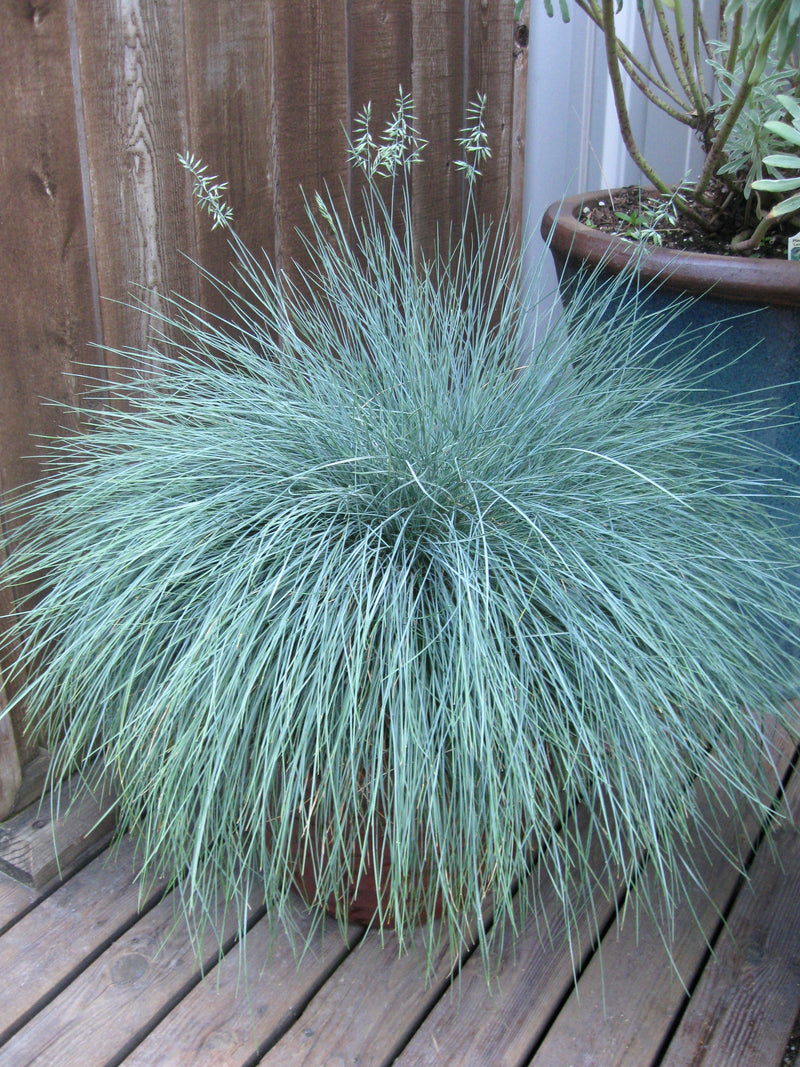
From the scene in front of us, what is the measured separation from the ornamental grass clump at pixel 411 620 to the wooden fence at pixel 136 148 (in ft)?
0.58

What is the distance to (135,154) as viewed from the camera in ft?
4.80

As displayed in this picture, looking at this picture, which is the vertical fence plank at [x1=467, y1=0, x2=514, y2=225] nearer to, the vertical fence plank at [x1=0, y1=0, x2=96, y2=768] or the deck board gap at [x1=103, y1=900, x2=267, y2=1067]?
the vertical fence plank at [x1=0, y1=0, x2=96, y2=768]

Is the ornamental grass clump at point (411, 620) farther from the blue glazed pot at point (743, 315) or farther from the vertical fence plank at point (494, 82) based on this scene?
the vertical fence plank at point (494, 82)

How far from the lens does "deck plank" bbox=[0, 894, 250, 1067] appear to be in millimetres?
1181

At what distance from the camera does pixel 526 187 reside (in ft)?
8.32

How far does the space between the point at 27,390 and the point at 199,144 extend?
1.68 feet

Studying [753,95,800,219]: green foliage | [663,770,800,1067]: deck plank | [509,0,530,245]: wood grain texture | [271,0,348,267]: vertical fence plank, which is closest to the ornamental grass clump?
[663,770,800,1067]: deck plank

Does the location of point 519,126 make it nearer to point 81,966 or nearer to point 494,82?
point 494,82

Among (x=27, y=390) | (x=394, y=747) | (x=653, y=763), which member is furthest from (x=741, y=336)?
(x=27, y=390)

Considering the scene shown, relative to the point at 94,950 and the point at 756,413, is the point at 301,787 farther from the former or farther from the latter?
the point at 756,413

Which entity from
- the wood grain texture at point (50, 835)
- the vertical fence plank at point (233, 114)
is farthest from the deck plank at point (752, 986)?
the vertical fence plank at point (233, 114)

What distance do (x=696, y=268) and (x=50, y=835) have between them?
1367 millimetres

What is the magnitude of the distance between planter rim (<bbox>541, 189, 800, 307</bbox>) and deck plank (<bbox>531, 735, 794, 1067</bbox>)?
29.0 inches

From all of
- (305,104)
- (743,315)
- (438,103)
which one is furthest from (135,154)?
(743,315)
